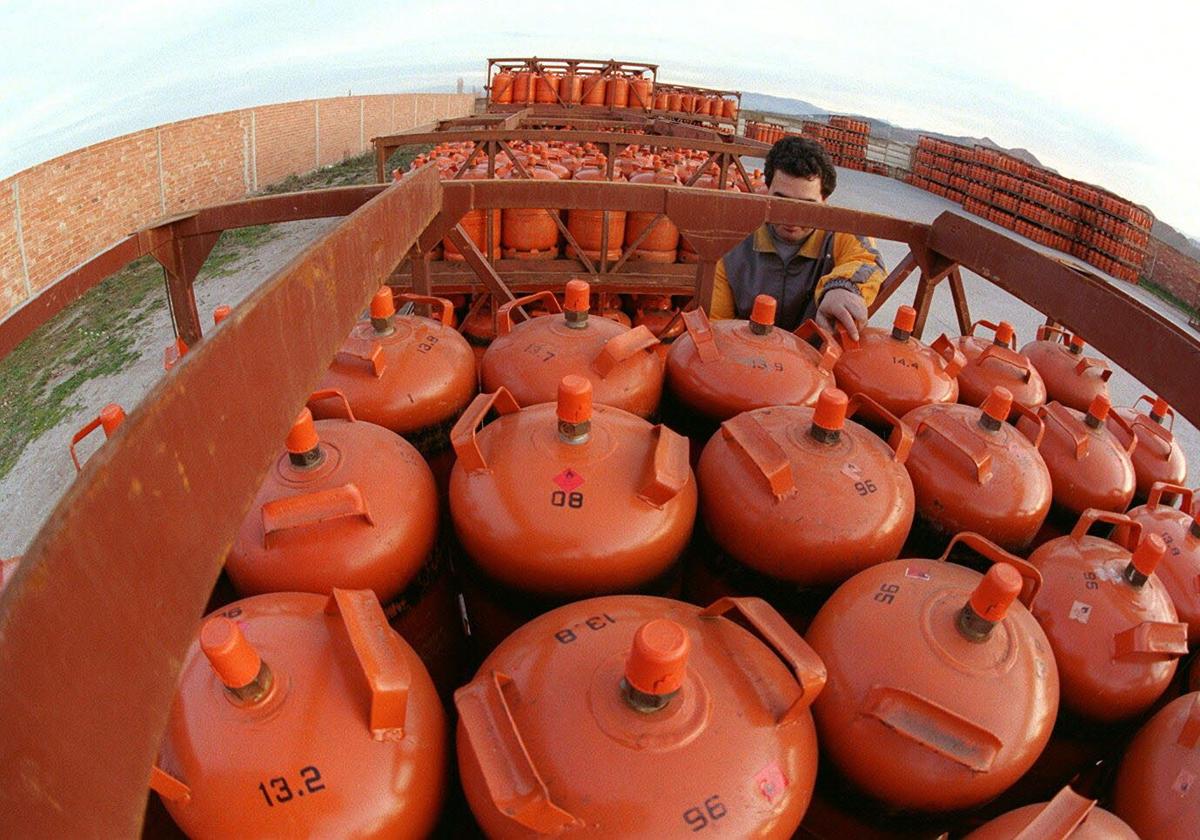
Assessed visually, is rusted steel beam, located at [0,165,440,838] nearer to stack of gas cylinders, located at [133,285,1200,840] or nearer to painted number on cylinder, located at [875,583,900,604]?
stack of gas cylinders, located at [133,285,1200,840]

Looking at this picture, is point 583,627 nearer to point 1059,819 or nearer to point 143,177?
point 1059,819

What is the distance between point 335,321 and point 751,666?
0.85m

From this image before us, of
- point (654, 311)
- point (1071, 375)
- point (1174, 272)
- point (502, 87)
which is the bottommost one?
point (1174, 272)

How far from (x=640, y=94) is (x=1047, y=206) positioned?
8023 millimetres

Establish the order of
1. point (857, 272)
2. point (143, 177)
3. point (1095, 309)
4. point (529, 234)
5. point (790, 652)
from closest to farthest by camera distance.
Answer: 1. point (790, 652)
2. point (1095, 309)
3. point (857, 272)
4. point (529, 234)
5. point (143, 177)

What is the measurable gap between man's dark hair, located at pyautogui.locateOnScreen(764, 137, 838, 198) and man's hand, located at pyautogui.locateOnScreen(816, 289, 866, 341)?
2.47 ft

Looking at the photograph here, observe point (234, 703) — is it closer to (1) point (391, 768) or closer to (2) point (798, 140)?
(1) point (391, 768)

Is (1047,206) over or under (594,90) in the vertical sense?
under

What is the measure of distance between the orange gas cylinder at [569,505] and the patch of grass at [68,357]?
24.6 ft

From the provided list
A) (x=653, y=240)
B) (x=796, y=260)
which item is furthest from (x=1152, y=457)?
(x=653, y=240)

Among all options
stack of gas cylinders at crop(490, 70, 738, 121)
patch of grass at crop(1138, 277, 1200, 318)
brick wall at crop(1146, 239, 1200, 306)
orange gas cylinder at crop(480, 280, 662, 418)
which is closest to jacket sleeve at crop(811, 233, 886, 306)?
orange gas cylinder at crop(480, 280, 662, 418)

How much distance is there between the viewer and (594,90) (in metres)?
12.2

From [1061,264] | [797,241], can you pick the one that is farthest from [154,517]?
[797,241]

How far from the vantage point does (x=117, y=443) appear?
1.66 feet
